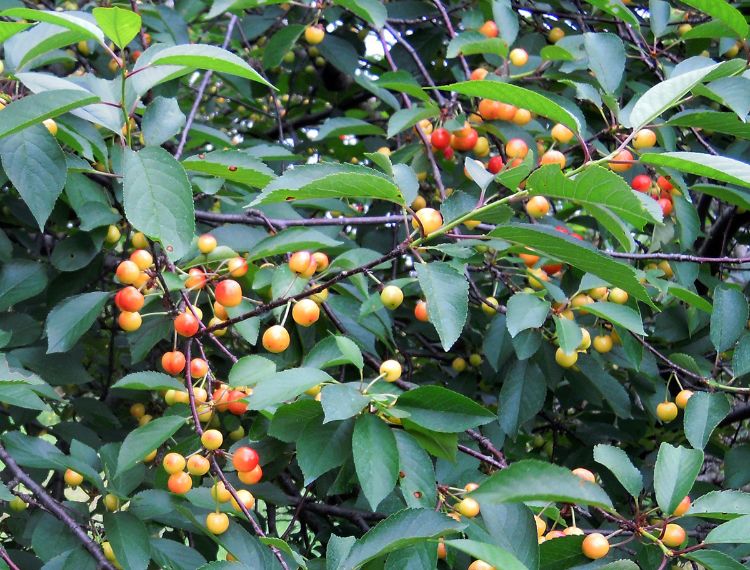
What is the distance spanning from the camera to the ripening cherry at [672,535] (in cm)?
121

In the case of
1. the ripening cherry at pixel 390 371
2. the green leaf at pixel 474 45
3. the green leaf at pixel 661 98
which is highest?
the green leaf at pixel 661 98

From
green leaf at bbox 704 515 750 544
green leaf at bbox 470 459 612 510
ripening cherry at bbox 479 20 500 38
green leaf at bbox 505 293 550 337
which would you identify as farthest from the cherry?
ripening cherry at bbox 479 20 500 38

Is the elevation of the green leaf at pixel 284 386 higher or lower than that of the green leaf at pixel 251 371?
higher

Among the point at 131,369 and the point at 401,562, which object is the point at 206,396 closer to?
the point at 401,562

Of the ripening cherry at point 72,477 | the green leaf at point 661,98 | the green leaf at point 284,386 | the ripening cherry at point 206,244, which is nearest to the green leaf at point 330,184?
the green leaf at point 284,386

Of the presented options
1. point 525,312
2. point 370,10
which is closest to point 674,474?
point 525,312

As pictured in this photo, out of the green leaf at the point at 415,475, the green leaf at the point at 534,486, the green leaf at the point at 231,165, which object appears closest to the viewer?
the green leaf at the point at 534,486

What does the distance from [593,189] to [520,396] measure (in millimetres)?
936

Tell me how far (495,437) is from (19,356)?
3.68 ft

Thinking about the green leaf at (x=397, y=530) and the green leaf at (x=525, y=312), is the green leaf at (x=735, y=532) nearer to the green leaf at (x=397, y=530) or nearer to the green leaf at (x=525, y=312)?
the green leaf at (x=397, y=530)

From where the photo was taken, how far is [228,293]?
1418mm

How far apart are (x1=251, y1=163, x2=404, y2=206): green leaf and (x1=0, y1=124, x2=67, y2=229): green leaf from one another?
0.44m

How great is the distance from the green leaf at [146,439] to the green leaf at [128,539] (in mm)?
168

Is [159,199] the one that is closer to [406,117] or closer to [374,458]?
[374,458]
